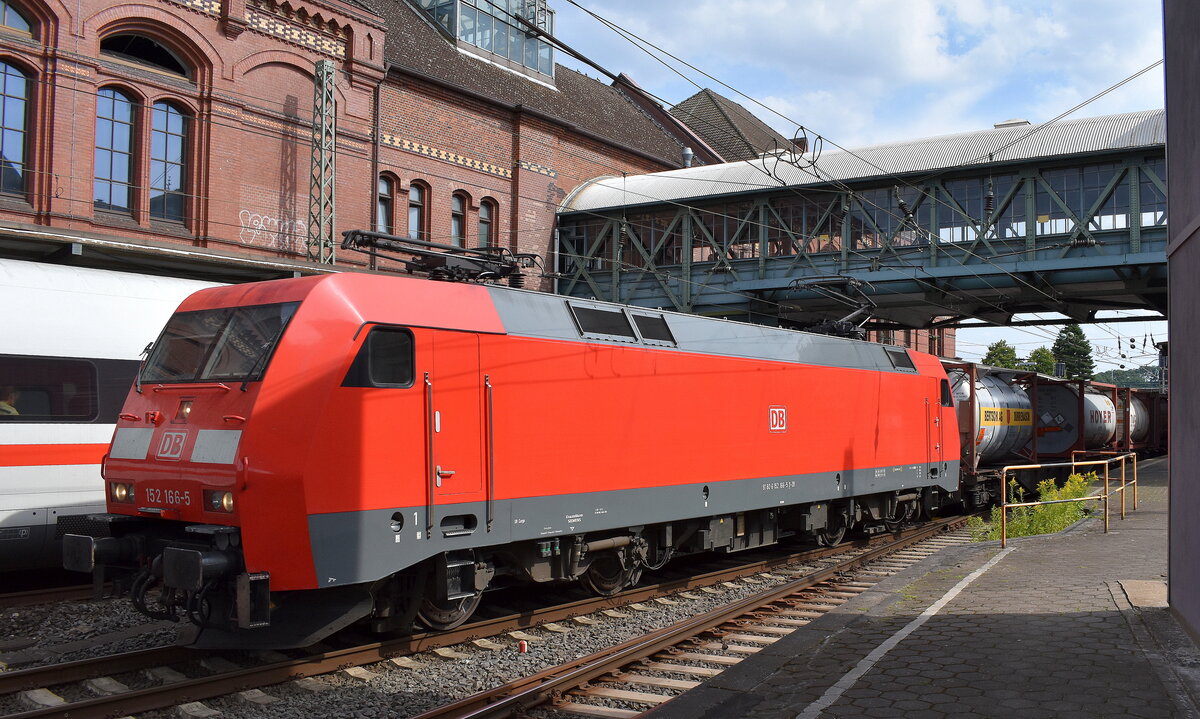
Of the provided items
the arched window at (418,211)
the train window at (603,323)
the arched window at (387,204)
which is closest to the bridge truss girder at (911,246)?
the arched window at (418,211)

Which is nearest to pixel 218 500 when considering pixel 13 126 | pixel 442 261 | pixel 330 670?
pixel 330 670

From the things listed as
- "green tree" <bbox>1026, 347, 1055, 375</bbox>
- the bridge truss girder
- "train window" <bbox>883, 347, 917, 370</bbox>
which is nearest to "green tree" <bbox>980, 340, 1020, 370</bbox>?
"green tree" <bbox>1026, 347, 1055, 375</bbox>

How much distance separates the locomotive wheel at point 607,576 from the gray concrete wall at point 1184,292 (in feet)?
16.9

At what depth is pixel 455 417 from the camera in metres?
7.97

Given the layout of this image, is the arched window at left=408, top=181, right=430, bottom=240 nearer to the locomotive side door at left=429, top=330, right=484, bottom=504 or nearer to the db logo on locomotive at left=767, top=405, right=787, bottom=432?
the db logo on locomotive at left=767, top=405, right=787, bottom=432

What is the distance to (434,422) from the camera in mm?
7766

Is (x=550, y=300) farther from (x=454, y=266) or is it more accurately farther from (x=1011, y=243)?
(x=1011, y=243)

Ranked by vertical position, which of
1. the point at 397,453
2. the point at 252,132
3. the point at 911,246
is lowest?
the point at 397,453

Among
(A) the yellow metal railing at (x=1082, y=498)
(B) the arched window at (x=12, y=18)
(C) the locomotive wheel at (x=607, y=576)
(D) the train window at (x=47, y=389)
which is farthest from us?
(B) the arched window at (x=12, y=18)

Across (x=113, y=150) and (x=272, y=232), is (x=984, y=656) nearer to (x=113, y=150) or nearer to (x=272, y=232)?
(x=272, y=232)

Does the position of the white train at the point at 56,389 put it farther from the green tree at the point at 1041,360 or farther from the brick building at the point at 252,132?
the green tree at the point at 1041,360

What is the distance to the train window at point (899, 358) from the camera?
15.9 metres

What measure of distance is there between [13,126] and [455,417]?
48.3 ft

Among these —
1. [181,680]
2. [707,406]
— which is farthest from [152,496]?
[707,406]
